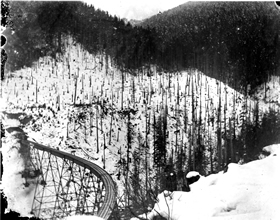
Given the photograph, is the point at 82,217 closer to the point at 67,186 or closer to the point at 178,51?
the point at 67,186

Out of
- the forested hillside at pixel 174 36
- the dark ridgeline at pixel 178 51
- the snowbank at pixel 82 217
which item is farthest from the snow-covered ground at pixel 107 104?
the snowbank at pixel 82 217

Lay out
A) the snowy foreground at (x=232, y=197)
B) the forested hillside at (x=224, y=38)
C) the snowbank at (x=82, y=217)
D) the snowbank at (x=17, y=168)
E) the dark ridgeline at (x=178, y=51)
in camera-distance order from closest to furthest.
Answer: the snowbank at (x=82, y=217)
the snowy foreground at (x=232, y=197)
the snowbank at (x=17, y=168)
the dark ridgeline at (x=178, y=51)
the forested hillside at (x=224, y=38)

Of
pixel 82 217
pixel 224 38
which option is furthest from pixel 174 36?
pixel 82 217

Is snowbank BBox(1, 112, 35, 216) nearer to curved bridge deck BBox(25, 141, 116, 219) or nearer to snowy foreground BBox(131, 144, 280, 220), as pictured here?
curved bridge deck BBox(25, 141, 116, 219)

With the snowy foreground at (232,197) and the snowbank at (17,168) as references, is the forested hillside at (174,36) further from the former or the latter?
the snowy foreground at (232,197)

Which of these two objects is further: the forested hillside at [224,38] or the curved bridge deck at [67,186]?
the forested hillside at [224,38]

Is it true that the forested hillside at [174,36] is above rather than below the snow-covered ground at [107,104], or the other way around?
above

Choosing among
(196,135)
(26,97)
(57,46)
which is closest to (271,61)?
(196,135)
